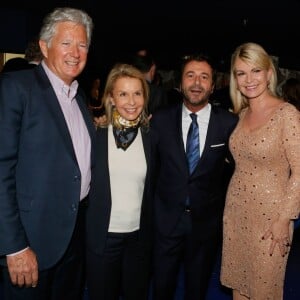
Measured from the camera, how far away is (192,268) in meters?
2.55

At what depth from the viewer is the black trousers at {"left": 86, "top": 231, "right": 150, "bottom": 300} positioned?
85.7 inches

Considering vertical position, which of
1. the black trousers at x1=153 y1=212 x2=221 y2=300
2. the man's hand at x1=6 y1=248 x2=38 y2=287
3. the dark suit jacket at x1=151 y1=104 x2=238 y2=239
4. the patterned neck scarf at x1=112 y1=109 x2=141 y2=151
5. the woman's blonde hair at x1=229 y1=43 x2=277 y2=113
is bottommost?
the black trousers at x1=153 y1=212 x2=221 y2=300

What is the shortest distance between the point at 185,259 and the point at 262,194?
2.37ft

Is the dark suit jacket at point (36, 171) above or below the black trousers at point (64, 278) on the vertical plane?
above

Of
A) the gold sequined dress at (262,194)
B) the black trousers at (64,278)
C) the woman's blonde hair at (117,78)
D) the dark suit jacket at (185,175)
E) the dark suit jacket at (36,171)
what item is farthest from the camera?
the dark suit jacket at (185,175)

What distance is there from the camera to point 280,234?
2148 millimetres

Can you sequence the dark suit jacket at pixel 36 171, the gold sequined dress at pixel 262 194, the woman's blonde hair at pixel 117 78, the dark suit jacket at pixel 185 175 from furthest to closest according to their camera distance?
the dark suit jacket at pixel 185 175
the woman's blonde hair at pixel 117 78
the gold sequined dress at pixel 262 194
the dark suit jacket at pixel 36 171

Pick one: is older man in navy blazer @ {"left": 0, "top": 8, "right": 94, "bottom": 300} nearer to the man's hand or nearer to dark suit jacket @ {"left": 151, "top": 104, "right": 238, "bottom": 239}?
the man's hand

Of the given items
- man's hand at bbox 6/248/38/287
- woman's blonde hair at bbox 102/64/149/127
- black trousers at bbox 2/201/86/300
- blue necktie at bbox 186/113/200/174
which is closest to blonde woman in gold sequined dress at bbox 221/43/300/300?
blue necktie at bbox 186/113/200/174

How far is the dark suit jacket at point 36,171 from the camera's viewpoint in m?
1.67

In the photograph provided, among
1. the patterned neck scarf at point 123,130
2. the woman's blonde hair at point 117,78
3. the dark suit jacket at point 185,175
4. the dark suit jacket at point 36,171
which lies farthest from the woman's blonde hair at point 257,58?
the dark suit jacket at point 36,171

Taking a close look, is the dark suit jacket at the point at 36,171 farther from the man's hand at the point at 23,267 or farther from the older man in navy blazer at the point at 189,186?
the older man in navy blazer at the point at 189,186

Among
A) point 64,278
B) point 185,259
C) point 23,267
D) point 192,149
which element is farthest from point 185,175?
point 23,267

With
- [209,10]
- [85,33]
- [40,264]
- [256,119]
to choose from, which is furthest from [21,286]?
[209,10]
